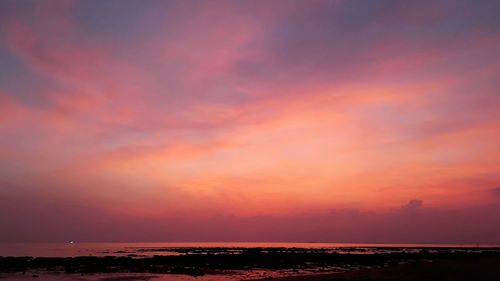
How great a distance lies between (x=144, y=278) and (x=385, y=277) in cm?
2076

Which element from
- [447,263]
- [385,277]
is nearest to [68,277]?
[385,277]

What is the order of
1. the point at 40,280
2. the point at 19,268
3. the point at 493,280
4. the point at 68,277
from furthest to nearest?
the point at 19,268, the point at 68,277, the point at 40,280, the point at 493,280

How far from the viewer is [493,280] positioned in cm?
2459

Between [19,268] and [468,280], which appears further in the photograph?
[19,268]

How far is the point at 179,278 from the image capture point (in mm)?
38094

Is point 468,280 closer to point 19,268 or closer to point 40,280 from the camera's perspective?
point 40,280

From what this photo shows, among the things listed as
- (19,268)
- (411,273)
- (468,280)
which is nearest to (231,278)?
(411,273)

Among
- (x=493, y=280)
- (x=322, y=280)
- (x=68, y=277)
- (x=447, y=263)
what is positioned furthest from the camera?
(x=68, y=277)

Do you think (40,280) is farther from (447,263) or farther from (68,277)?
(447,263)

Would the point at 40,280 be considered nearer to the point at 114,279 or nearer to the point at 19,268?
the point at 114,279

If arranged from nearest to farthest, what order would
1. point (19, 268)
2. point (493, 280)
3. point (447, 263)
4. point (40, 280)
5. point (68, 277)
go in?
point (493, 280)
point (447, 263)
point (40, 280)
point (68, 277)
point (19, 268)

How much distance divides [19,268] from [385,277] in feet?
133

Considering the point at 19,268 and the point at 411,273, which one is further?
the point at 19,268

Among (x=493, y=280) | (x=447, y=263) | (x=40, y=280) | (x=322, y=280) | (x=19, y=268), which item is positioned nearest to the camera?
(x=493, y=280)
